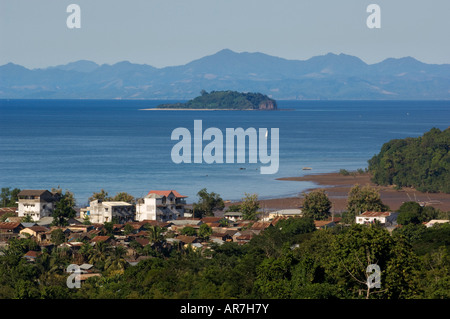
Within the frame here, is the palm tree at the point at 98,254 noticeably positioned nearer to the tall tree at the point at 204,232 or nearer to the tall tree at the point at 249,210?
the tall tree at the point at 204,232

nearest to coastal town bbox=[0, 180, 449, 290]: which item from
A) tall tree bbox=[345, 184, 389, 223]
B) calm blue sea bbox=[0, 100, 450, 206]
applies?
tall tree bbox=[345, 184, 389, 223]

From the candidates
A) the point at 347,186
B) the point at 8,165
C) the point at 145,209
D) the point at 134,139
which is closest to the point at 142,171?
the point at 8,165

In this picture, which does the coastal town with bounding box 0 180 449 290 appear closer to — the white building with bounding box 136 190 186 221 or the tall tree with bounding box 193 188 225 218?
the white building with bounding box 136 190 186 221

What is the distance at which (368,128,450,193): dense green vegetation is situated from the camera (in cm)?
6097

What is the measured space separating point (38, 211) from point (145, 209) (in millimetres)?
5492

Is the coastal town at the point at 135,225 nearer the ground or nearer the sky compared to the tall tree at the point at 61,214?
nearer the ground

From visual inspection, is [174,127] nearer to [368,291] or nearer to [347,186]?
[347,186]

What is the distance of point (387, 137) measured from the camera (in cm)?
10781

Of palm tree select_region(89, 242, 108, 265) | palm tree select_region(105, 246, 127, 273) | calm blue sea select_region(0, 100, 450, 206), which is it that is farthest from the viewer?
calm blue sea select_region(0, 100, 450, 206)

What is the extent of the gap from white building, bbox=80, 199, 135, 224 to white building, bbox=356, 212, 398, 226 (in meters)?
11.7

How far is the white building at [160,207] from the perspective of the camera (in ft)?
136

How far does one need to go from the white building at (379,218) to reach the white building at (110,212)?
1173 centimetres

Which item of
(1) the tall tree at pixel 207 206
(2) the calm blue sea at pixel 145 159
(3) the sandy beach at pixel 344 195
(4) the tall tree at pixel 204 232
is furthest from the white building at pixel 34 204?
(3) the sandy beach at pixel 344 195

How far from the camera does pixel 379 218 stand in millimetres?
38500
